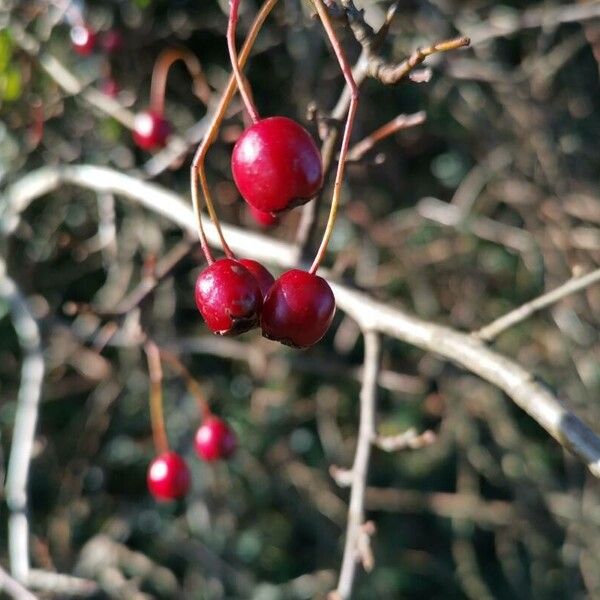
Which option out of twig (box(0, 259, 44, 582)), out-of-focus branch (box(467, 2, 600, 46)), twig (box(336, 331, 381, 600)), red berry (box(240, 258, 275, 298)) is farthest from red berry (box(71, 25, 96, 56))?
red berry (box(240, 258, 275, 298))

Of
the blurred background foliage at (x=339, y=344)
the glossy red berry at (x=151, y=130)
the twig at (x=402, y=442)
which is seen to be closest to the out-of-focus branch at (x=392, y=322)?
the twig at (x=402, y=442)

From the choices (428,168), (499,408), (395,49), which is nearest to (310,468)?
(499,408)

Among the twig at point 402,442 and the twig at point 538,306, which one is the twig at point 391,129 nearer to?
the twig at point 538,306

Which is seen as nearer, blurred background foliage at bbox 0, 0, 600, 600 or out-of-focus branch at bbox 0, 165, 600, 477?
out-of-focus branch at bbox 0, 165, 600, 477

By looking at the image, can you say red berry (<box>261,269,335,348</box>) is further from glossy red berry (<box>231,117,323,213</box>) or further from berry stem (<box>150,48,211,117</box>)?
berry stem (<box>150,48,211,117</box>)

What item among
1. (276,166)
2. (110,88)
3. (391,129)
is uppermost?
(276,166)

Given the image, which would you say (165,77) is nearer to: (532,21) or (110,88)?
(110,88)

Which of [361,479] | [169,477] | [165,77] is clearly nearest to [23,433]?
[169,477]

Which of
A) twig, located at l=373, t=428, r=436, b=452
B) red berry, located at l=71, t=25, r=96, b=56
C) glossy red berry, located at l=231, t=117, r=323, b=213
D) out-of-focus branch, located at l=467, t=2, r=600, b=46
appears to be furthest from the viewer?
red berry, located at l=71, t=25, r=96, b=56
